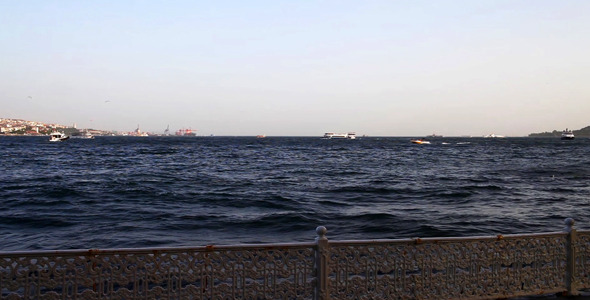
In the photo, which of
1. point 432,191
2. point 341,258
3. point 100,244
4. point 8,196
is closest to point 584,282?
point 341,258

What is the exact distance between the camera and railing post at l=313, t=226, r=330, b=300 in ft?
18.4

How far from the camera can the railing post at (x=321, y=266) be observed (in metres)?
5.60

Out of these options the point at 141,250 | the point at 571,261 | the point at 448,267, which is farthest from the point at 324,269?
the point at 571,261

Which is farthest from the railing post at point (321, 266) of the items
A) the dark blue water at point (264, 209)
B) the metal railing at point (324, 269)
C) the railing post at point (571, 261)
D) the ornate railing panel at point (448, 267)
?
the dark blue water at point (264, 209)

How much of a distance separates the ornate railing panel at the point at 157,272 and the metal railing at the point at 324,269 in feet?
0.03

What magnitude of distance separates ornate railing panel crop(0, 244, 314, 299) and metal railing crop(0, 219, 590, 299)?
0.01 m

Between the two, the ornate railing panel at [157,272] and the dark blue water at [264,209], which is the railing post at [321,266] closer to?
the ornate railing panel at [157,272]

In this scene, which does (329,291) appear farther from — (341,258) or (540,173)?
(540,173)

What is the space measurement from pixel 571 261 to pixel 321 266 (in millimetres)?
3515

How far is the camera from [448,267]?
242 inches

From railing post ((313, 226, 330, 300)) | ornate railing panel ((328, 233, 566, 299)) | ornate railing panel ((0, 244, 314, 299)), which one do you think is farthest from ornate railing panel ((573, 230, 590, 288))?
ornate railing panel ((0, 244, 314, 299))

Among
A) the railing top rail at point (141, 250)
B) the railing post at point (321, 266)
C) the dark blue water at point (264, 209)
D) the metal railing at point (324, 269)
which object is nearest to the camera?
the railing top rail at point (141, 250)

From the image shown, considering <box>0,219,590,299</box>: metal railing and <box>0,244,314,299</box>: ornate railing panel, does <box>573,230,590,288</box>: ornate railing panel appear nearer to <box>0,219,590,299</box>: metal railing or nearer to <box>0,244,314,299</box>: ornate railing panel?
<box>0,219,590,299</box>: metal railing

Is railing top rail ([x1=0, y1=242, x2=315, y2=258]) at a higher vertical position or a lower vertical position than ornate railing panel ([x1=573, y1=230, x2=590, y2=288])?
higher
